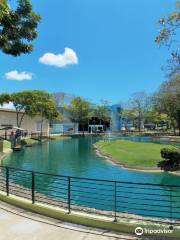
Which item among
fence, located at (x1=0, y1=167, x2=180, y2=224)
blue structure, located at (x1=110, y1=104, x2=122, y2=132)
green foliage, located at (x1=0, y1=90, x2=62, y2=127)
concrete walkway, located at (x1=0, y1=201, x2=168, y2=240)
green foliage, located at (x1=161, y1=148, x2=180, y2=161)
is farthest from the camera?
blue structure, located at (x1=110, y1=104, x2=122, y2=132)

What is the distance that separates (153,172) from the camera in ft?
80.0

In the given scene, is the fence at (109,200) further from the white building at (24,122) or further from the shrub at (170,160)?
the white building at (24,122)

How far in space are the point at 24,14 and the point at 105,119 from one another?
100 meters

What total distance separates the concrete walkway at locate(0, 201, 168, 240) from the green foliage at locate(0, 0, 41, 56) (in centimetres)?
436

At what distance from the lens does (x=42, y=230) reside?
301 inches

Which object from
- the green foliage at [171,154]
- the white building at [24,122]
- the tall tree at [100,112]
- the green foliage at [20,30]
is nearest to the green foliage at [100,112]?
the tall tree at [100,112]

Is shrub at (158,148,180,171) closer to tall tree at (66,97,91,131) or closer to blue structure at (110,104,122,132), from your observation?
tall tree at (66,97,91,131)

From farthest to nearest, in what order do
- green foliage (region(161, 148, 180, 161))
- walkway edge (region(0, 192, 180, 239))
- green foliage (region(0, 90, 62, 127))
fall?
green foliage (region(0, 90, 62, 127)), green foliage (region(161, 148, 180, 161)), walkway edge (region(0, 192, 180, 239))

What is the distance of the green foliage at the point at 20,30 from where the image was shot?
8.94 m

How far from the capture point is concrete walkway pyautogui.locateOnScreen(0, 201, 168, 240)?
7.16 meters

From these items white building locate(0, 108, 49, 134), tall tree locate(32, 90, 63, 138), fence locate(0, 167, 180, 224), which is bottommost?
fence locate(0, 167, 180, 224)

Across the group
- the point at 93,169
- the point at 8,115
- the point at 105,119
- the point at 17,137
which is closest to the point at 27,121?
the point at 8,115

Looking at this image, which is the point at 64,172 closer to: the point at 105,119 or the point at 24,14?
the point at 24,14

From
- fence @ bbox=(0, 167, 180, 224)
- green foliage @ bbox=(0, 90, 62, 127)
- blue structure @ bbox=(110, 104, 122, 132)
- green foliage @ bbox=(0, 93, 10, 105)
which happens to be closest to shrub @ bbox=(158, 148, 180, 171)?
fence @ bbox=(0, 167, 180, 224)
